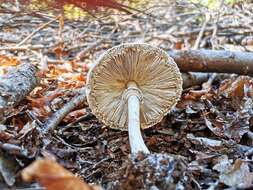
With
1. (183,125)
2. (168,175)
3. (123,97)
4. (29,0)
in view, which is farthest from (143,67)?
(168,175)

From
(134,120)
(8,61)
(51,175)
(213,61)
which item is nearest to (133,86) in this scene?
(134,120)

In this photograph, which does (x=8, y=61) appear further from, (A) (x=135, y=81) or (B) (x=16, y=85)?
(A) (x=135, y=81)

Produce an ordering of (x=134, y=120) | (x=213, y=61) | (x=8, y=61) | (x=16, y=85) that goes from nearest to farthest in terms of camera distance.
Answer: (x=134, y=120) < (x=16, y=85) < (x=213, y=61) < (x=8, y=61)

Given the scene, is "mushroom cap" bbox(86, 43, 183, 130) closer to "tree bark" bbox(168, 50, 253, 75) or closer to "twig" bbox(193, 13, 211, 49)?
"tree bark" bbox(168, 50, 253, 75)

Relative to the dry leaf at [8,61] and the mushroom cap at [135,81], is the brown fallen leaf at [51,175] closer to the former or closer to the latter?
the mushroom cap at [135,81]

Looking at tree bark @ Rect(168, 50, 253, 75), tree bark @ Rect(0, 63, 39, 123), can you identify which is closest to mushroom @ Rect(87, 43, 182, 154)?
tree bark @ Rect(0, 63, 39, 123)
